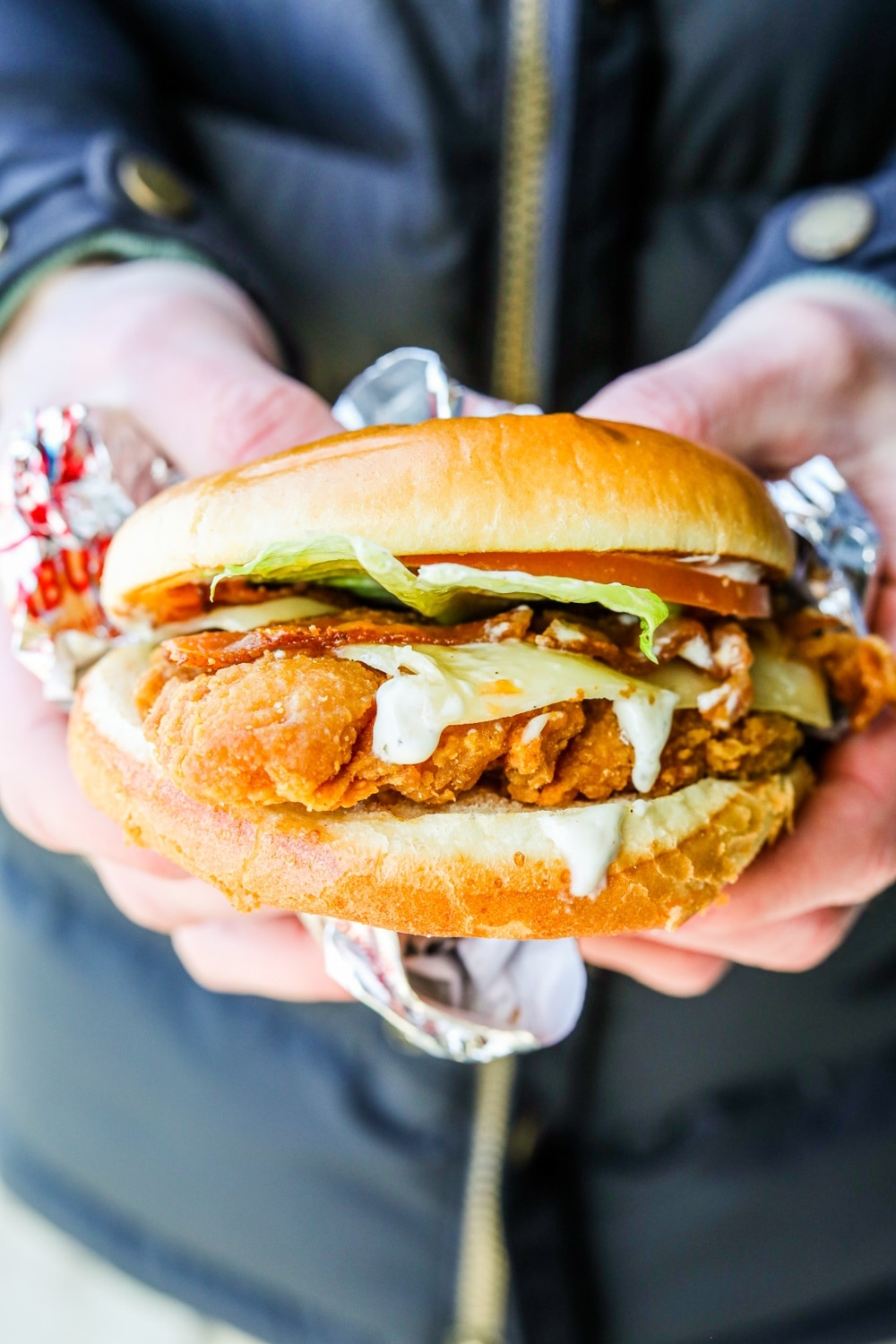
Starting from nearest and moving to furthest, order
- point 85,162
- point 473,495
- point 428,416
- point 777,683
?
point 473,495 < point 777,683 < point 428,416 < point 85,162

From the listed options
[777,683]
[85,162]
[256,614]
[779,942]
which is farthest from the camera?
[85,162]

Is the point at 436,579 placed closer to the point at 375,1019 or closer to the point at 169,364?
the point at 169,364

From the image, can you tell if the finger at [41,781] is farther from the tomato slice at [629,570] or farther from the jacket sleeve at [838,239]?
the jacket sleeve at [838,239]

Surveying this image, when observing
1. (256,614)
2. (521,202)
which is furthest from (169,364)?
(521,202)

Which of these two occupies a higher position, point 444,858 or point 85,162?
point 85,162

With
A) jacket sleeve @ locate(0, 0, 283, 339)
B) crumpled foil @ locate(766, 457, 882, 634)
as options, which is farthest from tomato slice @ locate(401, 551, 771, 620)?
jacket sleeve @ locate(0, 0, 283, 339)

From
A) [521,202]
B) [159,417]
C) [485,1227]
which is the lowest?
[485,1227]

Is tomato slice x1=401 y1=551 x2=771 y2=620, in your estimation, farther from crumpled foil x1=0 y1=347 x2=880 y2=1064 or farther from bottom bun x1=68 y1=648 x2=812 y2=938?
crumpled foil x1=0 y1=347 x2=880 y2=1064
